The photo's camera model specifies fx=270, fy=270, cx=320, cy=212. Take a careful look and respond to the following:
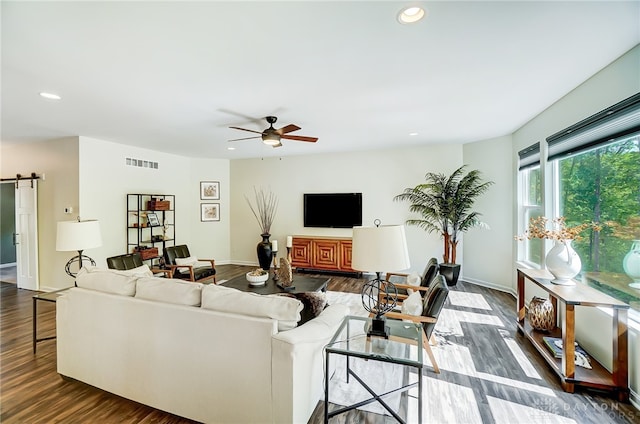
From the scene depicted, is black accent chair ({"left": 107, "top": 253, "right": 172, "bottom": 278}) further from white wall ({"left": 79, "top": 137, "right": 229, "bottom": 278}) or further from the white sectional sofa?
the white sectional sofa

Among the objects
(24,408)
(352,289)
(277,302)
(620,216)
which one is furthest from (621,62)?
(24,408)

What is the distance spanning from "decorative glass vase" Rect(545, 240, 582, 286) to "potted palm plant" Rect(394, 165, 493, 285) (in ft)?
7.10

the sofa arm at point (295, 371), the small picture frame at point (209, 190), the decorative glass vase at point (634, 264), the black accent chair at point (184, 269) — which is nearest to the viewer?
the sofa arm at point (295, 371)

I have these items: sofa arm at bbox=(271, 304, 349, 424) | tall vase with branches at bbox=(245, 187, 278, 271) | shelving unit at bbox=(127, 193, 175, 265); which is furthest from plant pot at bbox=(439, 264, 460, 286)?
shelving unit at bbox=(127, 193, 175, 265)

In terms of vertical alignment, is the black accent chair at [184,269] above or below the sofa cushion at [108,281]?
below

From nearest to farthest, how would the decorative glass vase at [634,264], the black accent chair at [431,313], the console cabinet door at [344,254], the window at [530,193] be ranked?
the decorative glass vase at [634,264] → the black accent chair at [431,313] → the window at [530,193] → the console cabinet door at [344,254]

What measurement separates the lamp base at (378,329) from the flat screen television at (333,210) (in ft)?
13.3

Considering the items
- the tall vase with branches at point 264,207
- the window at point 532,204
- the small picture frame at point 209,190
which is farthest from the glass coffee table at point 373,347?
the small picture frame at point 209,190

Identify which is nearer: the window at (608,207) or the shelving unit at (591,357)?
the shelving unit at (591,357)

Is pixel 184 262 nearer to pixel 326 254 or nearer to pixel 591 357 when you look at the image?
pixel 326 254

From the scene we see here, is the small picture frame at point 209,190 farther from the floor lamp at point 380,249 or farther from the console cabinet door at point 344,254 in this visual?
the floor lamp at point 380,249

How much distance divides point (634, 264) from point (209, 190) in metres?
7.30

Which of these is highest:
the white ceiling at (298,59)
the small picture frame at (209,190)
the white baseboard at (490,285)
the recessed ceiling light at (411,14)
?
the white ceiling at (298,59)

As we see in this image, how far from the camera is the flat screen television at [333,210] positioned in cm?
609
